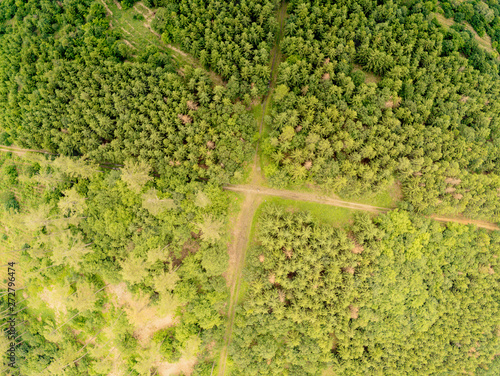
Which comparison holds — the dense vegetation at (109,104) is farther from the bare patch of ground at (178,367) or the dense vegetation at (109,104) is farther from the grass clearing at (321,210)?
the bare patch of ground at (178,367)

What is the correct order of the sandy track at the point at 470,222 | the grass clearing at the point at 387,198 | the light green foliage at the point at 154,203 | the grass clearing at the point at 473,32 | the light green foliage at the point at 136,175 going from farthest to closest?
1. the grass clearing at the point at 473,32
2. the sandy track at the point at 470,222
3. the grass clearing at the point at 387,198
4. the light green foliage at the point at 154,203
5. the light green foliage at the point at 136,175

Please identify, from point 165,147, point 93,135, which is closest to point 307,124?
point 165,147

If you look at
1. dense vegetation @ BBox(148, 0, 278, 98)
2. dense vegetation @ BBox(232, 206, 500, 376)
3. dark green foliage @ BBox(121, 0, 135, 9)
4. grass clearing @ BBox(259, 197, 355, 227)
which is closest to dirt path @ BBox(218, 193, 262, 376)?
dense vegetation @ BBox(232, 206, 500, 376)

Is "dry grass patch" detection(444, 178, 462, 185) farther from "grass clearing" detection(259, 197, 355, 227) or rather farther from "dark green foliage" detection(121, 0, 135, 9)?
"dark green foliage" detection(121, 0, 135, 9)

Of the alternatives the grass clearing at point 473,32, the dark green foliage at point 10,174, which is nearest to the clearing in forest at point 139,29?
the dark green foliage at point 10,174

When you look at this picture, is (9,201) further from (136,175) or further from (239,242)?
(239,242)

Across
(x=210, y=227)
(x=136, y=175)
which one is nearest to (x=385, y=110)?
(x=210, y=227)

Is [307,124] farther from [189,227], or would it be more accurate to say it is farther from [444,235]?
[444,235]
